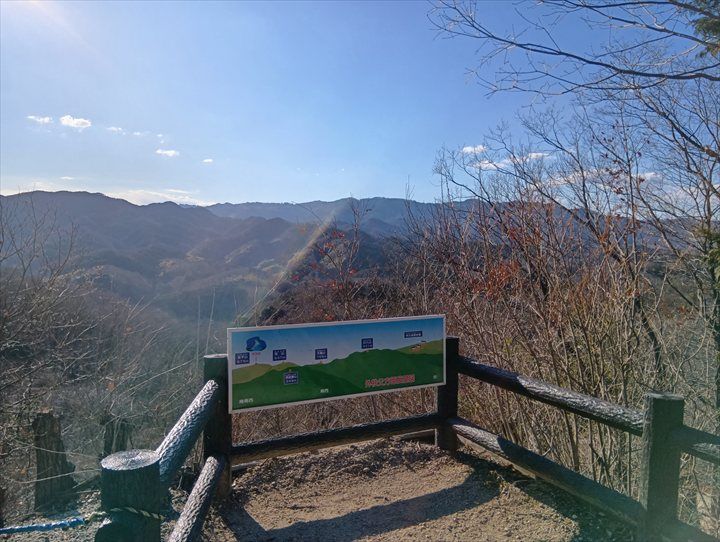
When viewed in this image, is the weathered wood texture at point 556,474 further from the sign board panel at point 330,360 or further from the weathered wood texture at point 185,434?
the weathered wood texture at point 185,434

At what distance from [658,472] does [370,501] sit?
1962 mm

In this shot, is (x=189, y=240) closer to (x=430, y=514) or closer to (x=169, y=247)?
(x=169, y=247)

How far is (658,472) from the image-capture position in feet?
8.64

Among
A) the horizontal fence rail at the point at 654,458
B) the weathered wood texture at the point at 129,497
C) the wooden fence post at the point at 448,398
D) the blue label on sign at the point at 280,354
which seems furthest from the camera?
the wooden fence post at the point at 448,398

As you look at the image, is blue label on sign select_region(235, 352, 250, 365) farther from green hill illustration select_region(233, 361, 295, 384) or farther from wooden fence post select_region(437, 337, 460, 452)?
wooden fence post select_region(437, 337, 460, 452)

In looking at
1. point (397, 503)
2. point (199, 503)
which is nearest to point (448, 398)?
point (397, 503)

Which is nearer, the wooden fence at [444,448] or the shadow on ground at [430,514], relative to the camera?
the wooden fence at [444,448]

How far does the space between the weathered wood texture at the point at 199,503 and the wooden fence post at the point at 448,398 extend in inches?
73.4

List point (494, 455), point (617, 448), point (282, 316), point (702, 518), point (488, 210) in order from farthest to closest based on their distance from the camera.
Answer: point (282, 316), point (702, 518), point (488, 210), point (617, 448), point (494, 455)

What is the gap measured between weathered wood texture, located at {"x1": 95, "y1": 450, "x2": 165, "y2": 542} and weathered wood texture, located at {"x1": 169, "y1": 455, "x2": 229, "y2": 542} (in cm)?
73

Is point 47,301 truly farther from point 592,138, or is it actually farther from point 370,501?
point 592,138

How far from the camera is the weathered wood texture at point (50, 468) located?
5703mm

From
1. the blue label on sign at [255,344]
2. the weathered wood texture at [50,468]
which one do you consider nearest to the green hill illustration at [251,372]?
the blue label on sign at [255,344]

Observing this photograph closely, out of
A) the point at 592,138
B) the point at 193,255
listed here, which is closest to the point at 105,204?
the point at 193,255
